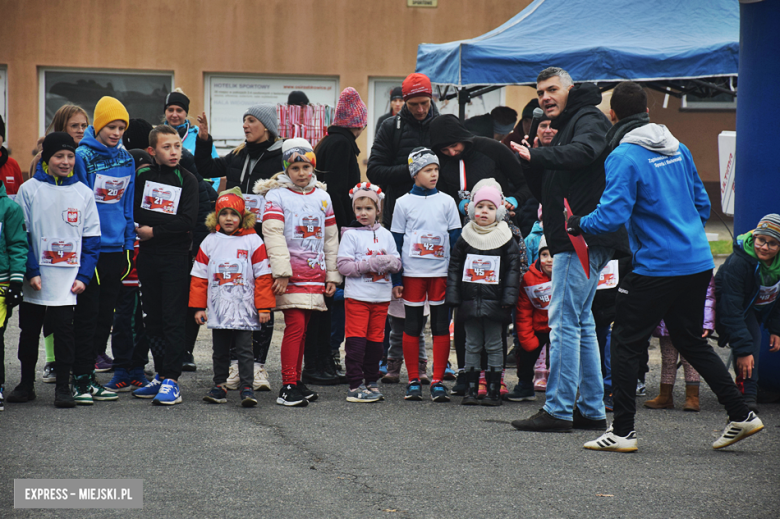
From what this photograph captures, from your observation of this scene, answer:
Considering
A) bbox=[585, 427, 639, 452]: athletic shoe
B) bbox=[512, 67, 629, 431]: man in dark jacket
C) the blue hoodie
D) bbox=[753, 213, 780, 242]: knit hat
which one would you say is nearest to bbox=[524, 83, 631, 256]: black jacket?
bbox=[512, 67, 629, 431]: man in dark jacket

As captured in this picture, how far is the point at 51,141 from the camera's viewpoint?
5.81 meters

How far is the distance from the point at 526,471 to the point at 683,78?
6.10m

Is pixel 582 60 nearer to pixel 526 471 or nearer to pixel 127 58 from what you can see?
pixel 526 471

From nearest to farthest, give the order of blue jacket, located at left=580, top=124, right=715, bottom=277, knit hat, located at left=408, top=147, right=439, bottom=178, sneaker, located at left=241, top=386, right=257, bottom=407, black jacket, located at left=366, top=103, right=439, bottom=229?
1. blue jacket, located at left=580, top=124, right=715, bottom=277
2. sneaker, located at left=241, top=386, right=257, bottom=407
3. knit hat, located at left=408, top=147, right=439, bottom=178
4. black jacket, located at left=366, top=103, right=439, bottom=229

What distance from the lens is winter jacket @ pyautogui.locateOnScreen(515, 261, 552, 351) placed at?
6461 mm

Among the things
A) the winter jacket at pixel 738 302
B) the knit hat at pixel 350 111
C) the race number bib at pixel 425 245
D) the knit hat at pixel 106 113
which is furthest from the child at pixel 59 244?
the winter jacket at pixel 738 302

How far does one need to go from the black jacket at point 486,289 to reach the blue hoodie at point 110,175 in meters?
2.27

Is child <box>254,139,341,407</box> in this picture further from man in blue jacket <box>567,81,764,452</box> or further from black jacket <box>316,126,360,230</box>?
man in blue jacket <box>567,81,764,452</box>

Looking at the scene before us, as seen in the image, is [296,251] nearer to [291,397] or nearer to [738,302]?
[291,397]

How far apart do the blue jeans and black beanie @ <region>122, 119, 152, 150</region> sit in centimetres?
344

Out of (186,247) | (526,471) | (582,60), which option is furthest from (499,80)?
(526,471)

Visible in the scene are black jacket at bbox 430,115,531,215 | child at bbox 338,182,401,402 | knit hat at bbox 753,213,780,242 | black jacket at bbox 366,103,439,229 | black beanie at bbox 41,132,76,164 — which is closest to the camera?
black beanie at bbox 41,132,76,164

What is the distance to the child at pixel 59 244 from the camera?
5.88m

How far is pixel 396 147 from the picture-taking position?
7164mm
